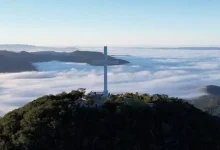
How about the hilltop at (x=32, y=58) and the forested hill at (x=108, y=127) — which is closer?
the forested hill at (x=108, y=127)

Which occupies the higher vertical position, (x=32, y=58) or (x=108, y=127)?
(x=32, y=58)

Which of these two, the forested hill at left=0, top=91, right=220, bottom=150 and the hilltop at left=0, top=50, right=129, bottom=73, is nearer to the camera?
the forested hill at left=0, top=91, right=220, bottom=150

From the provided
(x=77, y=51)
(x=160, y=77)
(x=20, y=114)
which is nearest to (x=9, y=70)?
(x=77, y=51)

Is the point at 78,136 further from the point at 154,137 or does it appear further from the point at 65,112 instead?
the point at 154,137
